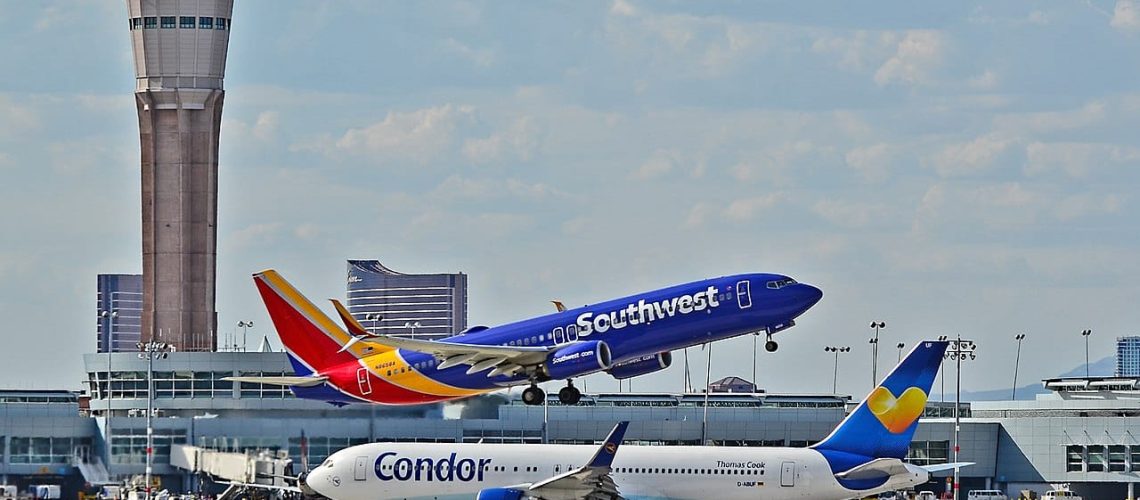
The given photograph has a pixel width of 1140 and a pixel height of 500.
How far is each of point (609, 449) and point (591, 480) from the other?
165 cm

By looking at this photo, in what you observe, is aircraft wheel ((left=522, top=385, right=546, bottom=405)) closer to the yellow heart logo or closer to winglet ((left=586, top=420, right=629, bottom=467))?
winglet ((left=586, top=420, right=629, bottom=467))

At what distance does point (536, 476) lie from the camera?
96.3 metres

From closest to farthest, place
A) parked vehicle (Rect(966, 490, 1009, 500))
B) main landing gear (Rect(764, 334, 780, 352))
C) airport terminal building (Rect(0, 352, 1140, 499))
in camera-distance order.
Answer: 1. main landing gear (Rect(764, 334, 780, 352))
2. airport terminal building (Rect(0, 352, 1140, 499))
3. parked vehicle (Rect(966, 490, 1009, 500))

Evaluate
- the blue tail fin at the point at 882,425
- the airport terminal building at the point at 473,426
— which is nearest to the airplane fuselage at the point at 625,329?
the blue tail fin at the point at 882,425

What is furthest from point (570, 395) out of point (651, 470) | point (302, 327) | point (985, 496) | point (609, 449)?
point (985, 496)

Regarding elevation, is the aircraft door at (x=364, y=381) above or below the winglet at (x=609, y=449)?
above

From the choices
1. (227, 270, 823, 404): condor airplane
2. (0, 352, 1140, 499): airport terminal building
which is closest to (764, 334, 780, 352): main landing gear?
(227, 270, 823, 404): condor airplane

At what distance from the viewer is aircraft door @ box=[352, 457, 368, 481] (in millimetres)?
97688

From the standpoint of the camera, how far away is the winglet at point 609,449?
303 feet

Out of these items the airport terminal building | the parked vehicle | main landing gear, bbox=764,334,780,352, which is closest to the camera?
main landing gear, bbox=764,334,780,352

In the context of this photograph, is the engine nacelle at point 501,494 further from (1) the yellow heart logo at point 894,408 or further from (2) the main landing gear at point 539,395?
(1) the yellow heart logo at point 894,408

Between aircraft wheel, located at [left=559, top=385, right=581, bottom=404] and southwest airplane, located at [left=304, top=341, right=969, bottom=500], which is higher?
aircraft wheel, located at [left=559, top=385, right=581, bottom=404]

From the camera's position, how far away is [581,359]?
3366 inches

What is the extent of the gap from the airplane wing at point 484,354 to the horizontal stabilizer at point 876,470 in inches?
637
